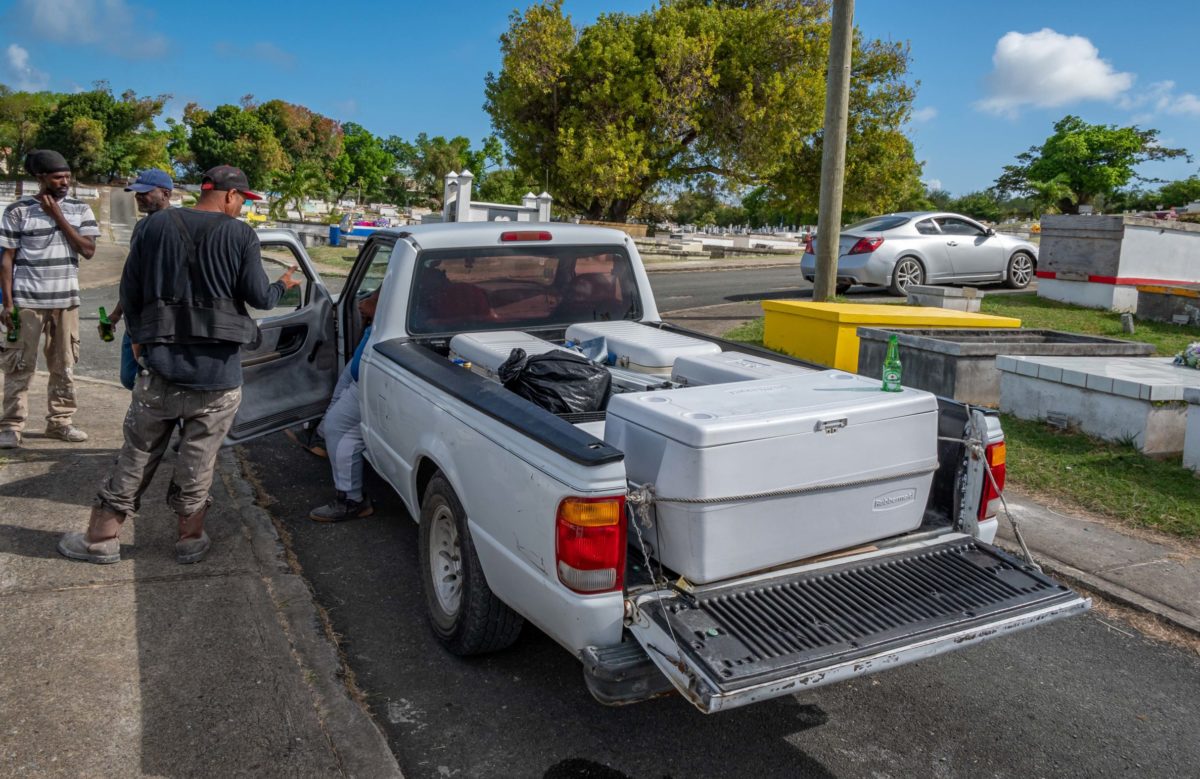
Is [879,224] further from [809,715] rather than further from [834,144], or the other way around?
[809,715]

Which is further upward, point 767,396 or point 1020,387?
point 767,396

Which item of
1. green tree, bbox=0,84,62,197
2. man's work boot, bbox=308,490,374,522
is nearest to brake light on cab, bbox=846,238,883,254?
man's work boot, bbox=308,490,374,522

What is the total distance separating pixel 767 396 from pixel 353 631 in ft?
6.95

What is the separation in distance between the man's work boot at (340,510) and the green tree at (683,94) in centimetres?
2452

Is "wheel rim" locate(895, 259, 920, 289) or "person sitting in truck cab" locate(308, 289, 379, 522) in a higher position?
"wheel rim" locate(895, 259, 920, 289)

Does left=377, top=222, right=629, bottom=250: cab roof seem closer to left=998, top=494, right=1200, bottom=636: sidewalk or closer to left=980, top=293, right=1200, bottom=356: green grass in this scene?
left=998, top=494, right=1200, bottom=636: sidewalk

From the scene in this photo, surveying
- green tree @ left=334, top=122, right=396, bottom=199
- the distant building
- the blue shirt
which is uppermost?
green tree @ left=334, top=122, right=396, bottom=199

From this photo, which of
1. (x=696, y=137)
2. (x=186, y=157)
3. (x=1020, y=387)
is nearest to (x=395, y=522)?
(x=1020, y=387)

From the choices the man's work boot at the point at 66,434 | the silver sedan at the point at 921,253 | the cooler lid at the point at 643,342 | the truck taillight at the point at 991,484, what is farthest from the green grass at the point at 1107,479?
the silver sedan at the point at 921,253

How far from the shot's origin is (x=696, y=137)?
31.8 m

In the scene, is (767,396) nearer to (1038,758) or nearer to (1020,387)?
(1038,758)

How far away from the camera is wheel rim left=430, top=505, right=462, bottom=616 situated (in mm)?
3803

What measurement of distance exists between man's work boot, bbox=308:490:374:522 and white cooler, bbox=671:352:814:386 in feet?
7.01

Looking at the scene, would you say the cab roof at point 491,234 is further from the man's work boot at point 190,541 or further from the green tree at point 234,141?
the green tree at point 234,141
